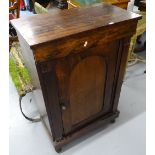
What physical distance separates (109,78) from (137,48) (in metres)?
1.43

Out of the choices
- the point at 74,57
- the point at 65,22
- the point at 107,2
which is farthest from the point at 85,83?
the point at 107,2

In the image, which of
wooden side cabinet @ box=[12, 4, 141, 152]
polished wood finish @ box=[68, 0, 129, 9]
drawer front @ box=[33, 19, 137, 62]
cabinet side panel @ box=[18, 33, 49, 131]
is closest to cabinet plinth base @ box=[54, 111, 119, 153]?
wooden side cabinet @ box=[12, 4, 141, 152]

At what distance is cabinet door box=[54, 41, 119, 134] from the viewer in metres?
0.85

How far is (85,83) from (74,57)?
0.71ft

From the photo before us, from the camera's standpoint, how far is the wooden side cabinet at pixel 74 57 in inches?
29.7

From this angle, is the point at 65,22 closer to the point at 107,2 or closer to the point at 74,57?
the point at 74,57

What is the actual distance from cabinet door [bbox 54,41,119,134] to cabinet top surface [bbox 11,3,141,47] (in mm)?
116

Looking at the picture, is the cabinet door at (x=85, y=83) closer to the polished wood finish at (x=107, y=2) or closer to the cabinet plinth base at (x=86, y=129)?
the cabinet plinth base at (x=86, y=129)

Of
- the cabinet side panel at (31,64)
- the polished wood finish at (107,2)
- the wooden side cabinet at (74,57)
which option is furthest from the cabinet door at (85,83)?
the polished wood finish at (107,2)

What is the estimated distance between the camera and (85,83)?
0.99 metres

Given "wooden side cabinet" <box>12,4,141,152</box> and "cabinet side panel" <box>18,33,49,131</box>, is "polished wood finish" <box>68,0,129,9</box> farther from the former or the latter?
"cabinet side panel" <box>18,33,49,131</box>
